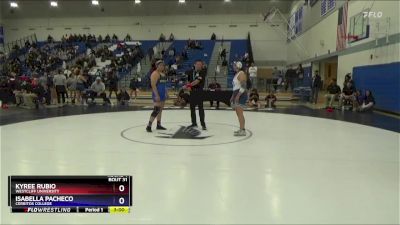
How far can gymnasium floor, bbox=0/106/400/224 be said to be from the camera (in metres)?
3.23

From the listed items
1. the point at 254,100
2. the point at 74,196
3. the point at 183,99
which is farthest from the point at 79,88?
the point at 74,196

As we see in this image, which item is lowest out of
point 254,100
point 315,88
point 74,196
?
point 74,196

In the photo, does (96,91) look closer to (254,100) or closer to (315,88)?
(254,100)

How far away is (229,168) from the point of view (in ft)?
15.7

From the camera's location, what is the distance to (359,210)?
333 cm

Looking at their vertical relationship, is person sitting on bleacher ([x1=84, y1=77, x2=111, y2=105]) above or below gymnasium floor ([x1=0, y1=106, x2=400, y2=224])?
above

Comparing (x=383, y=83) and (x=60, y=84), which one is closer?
(x=383, y=83)

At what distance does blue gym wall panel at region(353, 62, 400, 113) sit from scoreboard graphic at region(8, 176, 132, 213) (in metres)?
11.2

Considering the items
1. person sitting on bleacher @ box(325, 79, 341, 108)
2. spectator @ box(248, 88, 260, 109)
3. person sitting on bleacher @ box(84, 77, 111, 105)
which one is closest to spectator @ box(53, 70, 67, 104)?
person sitting on bleacher @ box(84, 77, 111, 105)

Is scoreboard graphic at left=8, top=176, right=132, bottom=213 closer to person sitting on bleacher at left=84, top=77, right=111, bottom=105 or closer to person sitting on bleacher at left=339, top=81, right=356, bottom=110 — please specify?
person sitting on bleacher at left=339, top=81, right=356, bottom=110

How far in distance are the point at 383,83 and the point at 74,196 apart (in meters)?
12.5

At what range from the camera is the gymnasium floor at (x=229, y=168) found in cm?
323

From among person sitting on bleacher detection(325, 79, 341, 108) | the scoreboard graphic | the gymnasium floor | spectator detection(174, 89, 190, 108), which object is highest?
person sitting on bleacher detection(325, 79, 341, 108)
